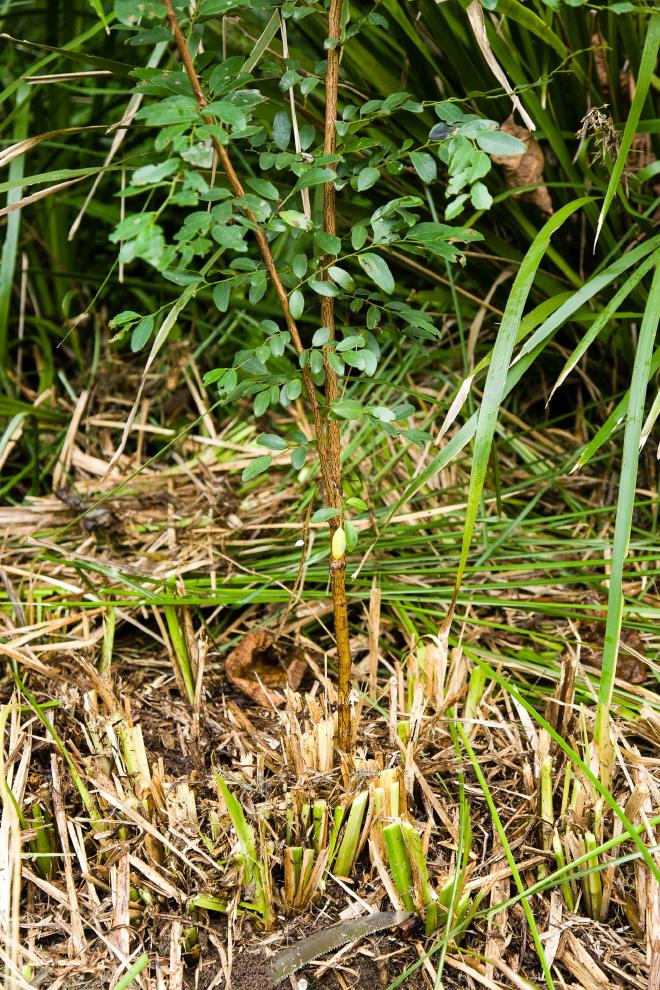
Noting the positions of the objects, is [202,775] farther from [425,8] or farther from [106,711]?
[425,8]

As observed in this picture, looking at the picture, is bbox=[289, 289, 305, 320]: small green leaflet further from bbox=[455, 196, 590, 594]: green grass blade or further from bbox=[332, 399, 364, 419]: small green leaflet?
bbox=[455, 196, 590, 594]: green grass blade

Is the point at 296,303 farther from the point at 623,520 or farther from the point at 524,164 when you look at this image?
the point at 524,164

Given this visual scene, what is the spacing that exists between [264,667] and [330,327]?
59 cm

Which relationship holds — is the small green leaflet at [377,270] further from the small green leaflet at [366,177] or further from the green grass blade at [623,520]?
the green grass blade at [623,520]

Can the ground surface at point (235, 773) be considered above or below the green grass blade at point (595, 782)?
below

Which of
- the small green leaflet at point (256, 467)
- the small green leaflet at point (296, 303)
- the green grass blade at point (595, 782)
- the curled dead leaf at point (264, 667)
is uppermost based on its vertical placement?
the small green leaflet at point (296, 303)

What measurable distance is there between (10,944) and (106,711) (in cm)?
33

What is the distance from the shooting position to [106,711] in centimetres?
115

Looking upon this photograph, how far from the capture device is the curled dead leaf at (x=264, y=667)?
4.01ft

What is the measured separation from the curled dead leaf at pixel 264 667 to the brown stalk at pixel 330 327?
223 millimetres

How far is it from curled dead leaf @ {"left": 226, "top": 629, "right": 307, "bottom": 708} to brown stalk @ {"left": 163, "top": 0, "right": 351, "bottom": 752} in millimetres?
223

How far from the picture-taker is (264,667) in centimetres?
128

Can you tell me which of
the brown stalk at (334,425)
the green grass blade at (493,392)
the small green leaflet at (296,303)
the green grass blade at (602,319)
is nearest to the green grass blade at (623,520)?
the green grass blade at (602,319)

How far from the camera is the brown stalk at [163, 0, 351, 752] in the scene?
771 mm
